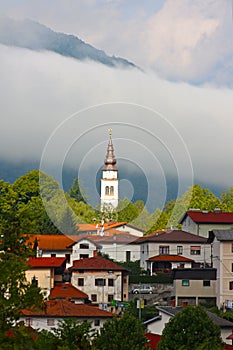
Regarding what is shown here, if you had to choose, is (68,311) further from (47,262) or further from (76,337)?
(76,337)

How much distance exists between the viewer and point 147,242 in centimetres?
6131

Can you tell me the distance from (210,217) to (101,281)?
14616mm

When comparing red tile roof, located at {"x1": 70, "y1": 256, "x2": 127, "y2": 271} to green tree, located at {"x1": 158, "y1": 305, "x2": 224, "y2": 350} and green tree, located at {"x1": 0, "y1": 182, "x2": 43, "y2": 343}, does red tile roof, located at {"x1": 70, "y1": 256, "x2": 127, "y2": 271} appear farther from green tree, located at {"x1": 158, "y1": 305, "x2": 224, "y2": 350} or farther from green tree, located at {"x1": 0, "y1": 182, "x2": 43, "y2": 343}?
green tree, located at {"x1": 0, "y1": 182, "x2": 43, "y2": 343}

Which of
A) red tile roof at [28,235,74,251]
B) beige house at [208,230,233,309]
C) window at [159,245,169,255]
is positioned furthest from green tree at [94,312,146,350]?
red tile roof at [28,235,74,251]

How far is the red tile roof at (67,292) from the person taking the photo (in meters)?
50.9

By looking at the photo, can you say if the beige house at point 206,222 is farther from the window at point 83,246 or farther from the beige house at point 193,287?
the beige house at point 193,287

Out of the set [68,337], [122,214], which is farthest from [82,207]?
[68,337]

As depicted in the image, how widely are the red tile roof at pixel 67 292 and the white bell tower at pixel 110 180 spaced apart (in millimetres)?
32649

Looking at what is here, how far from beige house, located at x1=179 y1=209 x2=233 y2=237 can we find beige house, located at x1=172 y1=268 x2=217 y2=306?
41.1ft

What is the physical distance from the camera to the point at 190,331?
3781cm

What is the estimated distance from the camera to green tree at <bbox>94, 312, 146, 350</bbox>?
3634cm

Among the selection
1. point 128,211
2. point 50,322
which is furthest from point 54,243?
point 128,211

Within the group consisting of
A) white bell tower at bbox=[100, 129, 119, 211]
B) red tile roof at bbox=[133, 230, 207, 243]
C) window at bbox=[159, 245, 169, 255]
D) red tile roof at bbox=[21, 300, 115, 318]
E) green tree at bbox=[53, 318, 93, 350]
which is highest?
white bell tower at bbox=[100, 129, 119, 211]

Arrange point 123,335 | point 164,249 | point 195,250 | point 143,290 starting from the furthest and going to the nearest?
point 195,250
point 164,249
point 143,290
point 123,335
